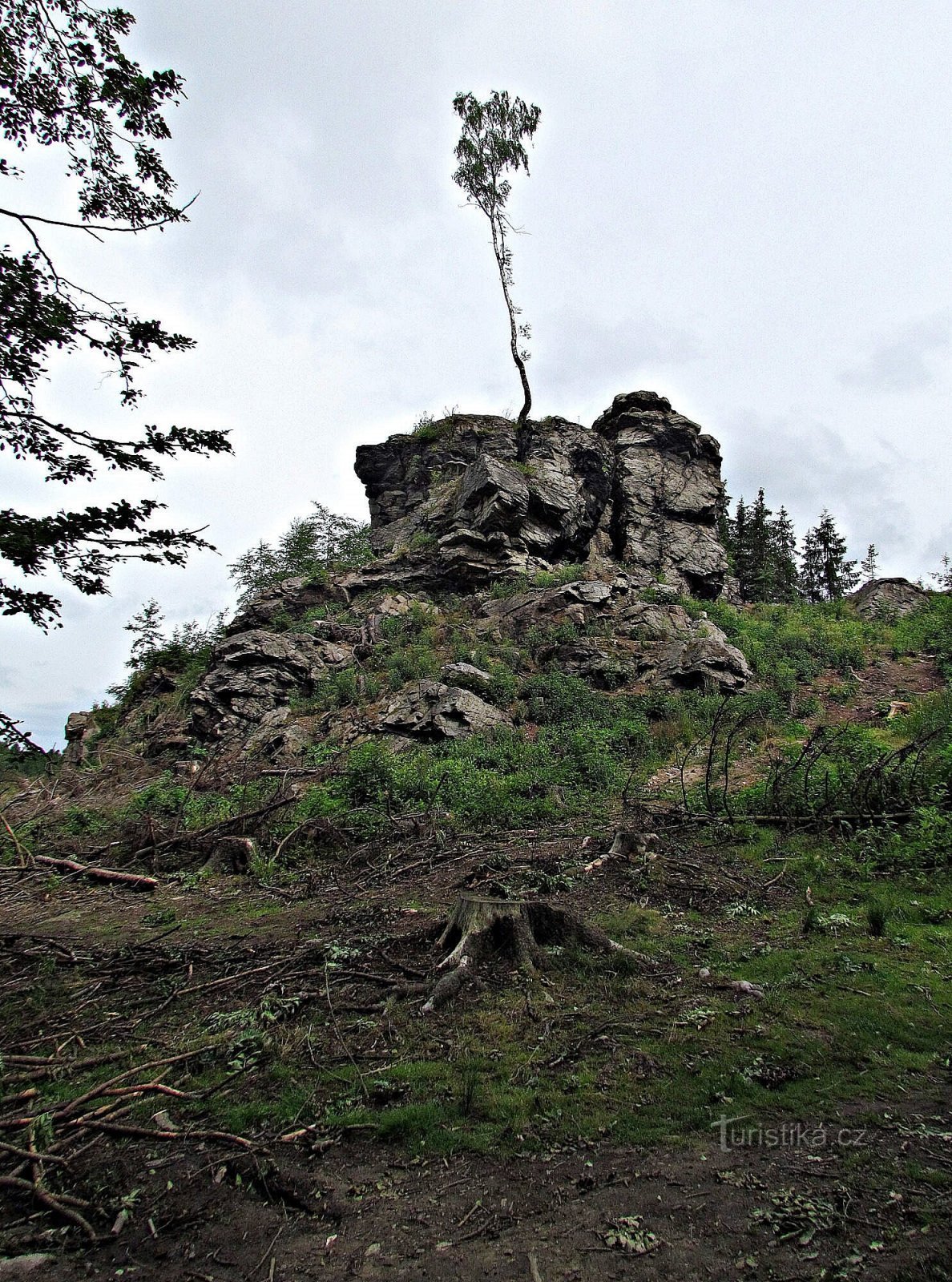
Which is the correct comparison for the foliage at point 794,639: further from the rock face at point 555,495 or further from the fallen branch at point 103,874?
the fallen branch at point 103,874

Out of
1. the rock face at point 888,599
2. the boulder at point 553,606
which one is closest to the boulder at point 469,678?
the boulder at point 553,606

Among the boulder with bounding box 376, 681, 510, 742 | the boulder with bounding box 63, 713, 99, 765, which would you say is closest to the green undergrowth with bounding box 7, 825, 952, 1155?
the boulder with bounding box 376, 681, 510, 742

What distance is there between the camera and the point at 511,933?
4.96 m

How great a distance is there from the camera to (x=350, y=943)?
5.40m

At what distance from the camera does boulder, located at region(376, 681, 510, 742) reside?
46.7 ft

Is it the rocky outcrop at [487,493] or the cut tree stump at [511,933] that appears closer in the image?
the cut tree stump at [511,933]

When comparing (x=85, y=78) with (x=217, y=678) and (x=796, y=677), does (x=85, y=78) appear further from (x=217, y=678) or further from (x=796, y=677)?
(x=796, y=677)

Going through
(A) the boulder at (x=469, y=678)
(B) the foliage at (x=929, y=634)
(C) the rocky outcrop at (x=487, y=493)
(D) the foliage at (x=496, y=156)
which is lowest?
(A) the boulder at (x=469, y=678)

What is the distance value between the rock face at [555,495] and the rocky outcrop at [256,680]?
6.93m

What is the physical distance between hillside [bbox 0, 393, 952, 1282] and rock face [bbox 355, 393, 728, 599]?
1126cm

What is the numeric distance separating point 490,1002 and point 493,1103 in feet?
3.68

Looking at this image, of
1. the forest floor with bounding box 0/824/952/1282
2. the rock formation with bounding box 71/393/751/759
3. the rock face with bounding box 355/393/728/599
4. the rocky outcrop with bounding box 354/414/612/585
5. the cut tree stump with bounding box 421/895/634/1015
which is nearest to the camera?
the forest floor with bounding box 0/824/952/1282

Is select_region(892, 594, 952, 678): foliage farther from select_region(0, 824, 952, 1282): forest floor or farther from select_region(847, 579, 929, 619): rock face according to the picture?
select_region(0, 824, 952, 1282): forest floor

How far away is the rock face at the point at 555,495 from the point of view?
24.3 m
